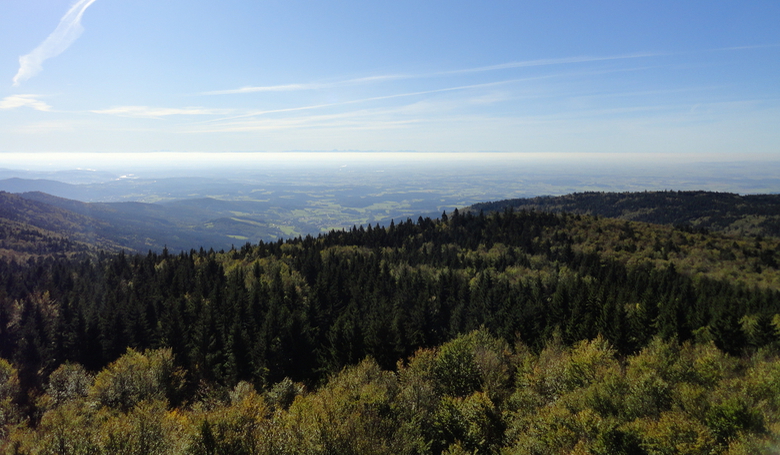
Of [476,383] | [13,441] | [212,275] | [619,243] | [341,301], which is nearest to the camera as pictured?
[13,441]

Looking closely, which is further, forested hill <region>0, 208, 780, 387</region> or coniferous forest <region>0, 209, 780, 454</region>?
forested hill <region>0, 208, 780, 387</region>

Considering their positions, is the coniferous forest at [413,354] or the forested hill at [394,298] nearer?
the coniferous forest at [413,354]

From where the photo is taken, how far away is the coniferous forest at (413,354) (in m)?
28.0

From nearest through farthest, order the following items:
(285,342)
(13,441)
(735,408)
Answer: (735,408), (13,441), (285,342)

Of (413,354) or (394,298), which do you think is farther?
(394,298)

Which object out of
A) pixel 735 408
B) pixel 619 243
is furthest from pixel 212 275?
pixel 619 243

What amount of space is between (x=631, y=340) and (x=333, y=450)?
4850 cm

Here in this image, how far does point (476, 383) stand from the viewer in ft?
143

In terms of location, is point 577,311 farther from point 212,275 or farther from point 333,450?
point 212,275

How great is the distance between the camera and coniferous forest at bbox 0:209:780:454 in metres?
28.0

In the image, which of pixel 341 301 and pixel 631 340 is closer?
pixel 631 340

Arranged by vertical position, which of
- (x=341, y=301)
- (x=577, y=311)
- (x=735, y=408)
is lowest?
(x=341, y=301)

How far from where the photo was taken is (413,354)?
59.2 m

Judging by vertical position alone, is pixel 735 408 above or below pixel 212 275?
above
